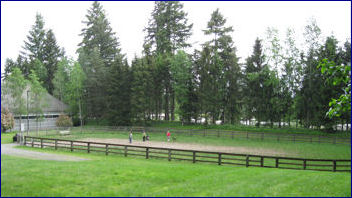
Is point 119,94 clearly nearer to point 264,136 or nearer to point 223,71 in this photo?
point 223,71

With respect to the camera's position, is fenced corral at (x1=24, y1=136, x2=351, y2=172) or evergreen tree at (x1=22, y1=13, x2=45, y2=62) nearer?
fenced corral at (x1=24, y1=136, x2=351, y2=172)

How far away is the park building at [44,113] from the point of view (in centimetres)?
4144

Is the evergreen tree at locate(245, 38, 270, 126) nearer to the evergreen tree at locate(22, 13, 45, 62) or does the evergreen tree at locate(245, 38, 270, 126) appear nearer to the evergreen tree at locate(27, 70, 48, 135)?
the evergreen tree at locate(27, 70, 48, 135)

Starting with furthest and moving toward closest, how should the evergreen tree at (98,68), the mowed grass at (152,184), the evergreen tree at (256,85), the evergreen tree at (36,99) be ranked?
the evergreen tree at (98,68) < the evergreen tree at (36,99) < the evergreen tree at (256,85) < the mowed grass at (152,184)

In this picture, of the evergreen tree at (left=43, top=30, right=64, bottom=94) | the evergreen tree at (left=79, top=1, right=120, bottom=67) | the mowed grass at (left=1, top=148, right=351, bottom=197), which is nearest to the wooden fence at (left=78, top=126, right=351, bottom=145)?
the evergreen tree at (left=79, top=1, right=120, bottom=67)

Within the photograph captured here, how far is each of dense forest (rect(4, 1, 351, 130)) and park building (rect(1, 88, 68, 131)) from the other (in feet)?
5.41

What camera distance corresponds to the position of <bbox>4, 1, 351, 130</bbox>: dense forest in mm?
36281

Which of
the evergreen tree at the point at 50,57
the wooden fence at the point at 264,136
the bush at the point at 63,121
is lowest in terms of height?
the wooden fence at the point at 264,136

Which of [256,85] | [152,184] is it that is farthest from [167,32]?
[152,184]

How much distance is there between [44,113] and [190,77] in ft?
75.7

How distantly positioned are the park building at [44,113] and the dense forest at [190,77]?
165 cm

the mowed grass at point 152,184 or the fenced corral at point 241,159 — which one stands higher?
the mowed grass at point 152,184

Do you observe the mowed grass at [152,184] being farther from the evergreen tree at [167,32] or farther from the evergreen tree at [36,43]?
the evergreen tree at [36,43]

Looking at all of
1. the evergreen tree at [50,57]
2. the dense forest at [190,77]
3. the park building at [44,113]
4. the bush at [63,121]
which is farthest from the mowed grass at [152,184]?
the evergreen tree at [50,57]
